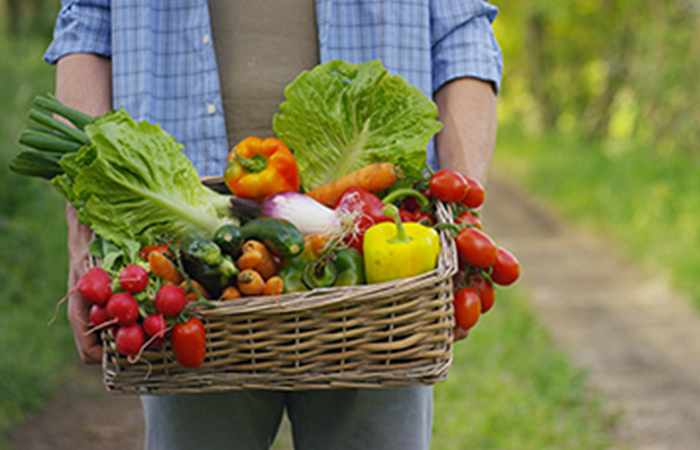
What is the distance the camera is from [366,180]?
1789 millimetres

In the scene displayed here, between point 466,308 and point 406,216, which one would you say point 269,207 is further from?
point 466,308

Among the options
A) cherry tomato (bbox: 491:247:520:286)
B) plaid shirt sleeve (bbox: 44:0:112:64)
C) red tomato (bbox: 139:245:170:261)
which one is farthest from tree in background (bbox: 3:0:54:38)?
cherry tomato (bbox: 491:247:520:286)

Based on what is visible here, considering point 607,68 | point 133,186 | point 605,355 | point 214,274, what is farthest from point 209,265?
point 607,68

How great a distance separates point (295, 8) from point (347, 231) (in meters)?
0.73

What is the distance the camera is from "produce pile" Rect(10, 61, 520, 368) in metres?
1.48

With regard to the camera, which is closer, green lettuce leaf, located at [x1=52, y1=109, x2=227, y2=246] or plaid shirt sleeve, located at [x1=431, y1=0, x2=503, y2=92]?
green lettuce leaf, located at [x1=52, y1=109, x2=227, y2=246]

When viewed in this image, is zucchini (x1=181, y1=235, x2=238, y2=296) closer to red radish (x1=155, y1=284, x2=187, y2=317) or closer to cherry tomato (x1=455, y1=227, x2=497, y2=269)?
red radish (x1=155, y1=284, x2=187, y2=317)

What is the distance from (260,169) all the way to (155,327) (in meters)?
0.49

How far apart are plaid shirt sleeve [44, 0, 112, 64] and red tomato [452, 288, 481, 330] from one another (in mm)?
1240

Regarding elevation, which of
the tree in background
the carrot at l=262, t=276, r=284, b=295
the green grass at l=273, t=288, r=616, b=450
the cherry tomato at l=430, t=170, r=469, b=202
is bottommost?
the green grass at l=273, t=288, r=616, b=450

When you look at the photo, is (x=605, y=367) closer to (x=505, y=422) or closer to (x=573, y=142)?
(x=505, y=422)

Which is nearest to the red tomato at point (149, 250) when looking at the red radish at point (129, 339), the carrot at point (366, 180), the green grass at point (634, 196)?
the red radish at point (129, 339)

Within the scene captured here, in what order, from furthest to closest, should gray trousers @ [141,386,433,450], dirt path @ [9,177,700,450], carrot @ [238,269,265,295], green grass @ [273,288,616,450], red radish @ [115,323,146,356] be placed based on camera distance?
dirt path @ [9,177,700,450] < green grass @ [273,288,616,450] < gray trousers @ [141,386,433,450] < carrot @ [238,269,265,295] < red radish @ [115,323,146,356]

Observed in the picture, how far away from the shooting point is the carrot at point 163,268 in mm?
1535
